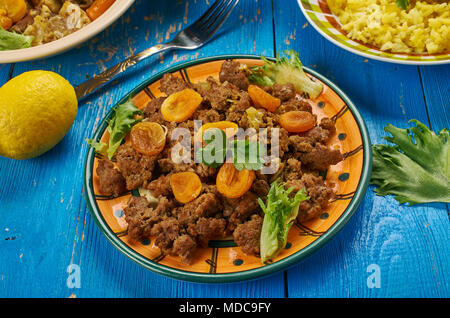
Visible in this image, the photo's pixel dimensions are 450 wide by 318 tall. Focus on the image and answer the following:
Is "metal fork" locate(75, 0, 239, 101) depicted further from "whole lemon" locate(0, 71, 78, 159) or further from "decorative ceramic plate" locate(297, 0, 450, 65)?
"decorative ceramic plate" locate(297, 0, 450, 65)

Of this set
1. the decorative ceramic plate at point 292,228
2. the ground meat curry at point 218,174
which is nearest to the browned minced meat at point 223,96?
the ground meat curry at point 218,174

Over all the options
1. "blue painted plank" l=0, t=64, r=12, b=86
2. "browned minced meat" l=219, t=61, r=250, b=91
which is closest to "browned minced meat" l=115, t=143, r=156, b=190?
"browned minced meat" l=219, t=61, r=250, b=91

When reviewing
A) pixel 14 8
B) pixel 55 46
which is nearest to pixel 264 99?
pixel 55 46

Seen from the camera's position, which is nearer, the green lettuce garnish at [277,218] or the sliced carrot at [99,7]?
the green lettuce garnish at [277,218]

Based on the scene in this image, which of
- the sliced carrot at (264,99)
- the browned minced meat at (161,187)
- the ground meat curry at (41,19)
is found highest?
the ground meat curry at (41,19)

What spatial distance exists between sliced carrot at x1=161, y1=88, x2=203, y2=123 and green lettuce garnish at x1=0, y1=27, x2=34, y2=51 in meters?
1.30

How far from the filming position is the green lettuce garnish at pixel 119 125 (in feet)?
7.97

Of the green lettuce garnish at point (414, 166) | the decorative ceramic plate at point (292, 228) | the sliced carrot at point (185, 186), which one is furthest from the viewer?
the green lettuce garnish at point (414, 166)

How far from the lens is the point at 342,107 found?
2449mm

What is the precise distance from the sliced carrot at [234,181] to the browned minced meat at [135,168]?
442 mm

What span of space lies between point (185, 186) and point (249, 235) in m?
0.43

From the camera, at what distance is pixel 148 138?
2348 mm

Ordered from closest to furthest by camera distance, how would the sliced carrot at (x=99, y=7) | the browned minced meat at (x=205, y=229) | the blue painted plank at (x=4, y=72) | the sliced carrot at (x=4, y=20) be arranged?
the browned minced meat at (x=205, y=229), the sliced carrot at (x=4, y=20), the sliced carrot at (x=99, y=7), the blue painted plank at (x=4, y=72)

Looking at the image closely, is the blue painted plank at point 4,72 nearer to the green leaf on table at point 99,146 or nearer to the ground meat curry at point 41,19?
the ground meat curry at point 41,19
